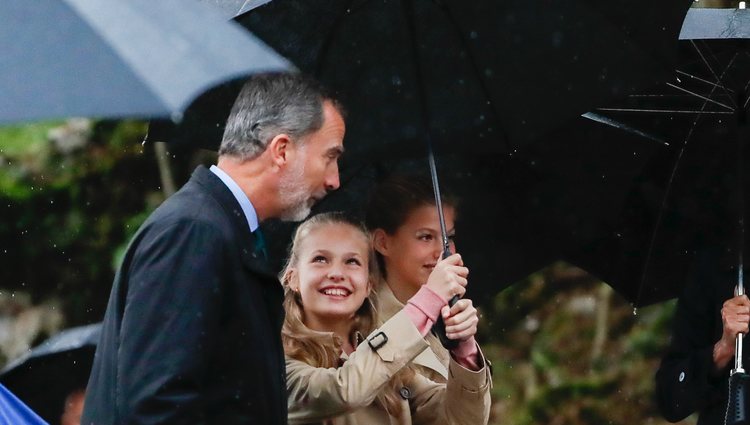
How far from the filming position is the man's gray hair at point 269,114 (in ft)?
13.7

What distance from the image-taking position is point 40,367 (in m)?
5.21

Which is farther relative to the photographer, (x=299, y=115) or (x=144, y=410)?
(x=299, y=115)

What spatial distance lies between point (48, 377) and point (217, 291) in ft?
5.20

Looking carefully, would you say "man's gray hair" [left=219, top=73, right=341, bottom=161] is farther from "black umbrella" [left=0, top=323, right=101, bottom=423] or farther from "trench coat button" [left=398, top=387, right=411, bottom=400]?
"black umbrella" [left=0, top=323, right=101, bottom=423]

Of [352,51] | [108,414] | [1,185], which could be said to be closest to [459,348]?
[352,51]

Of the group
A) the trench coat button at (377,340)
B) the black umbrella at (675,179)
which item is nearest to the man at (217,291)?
the trench coat button at (377,340)

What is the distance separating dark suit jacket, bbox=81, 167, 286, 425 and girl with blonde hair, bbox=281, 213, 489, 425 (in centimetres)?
76

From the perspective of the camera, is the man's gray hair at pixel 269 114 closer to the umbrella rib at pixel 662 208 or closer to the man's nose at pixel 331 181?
the man's nose at pixel 331 181

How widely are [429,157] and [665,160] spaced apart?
1.14 metres

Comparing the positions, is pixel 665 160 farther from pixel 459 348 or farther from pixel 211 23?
pixel 211 23

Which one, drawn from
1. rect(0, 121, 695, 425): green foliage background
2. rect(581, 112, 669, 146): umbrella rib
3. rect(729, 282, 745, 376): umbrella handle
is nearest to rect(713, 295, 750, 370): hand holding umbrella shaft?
rect(729, 282, 745, 376): umbrella handle

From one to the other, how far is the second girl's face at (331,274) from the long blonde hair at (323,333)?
1.2 inches

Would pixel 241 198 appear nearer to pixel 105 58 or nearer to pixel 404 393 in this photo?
pixel 105 58

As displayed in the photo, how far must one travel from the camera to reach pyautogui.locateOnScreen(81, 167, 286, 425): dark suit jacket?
3.71 m
